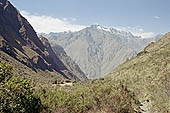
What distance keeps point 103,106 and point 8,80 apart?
87.4 feet

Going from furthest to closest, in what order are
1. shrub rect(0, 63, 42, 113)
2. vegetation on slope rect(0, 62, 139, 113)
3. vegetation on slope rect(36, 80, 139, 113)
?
vegetation on slope rect(36, 80, 139, 113), vegetation on slope rect(0, 62, 139, 113), shrub rect(0, 63, 42, 113)

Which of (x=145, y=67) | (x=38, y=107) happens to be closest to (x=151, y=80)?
(x=145, y=67)

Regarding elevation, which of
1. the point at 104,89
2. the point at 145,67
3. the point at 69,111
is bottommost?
the point at 69,111

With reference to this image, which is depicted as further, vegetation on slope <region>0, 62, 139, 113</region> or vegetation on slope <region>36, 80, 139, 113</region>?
vegetation on slope <region>36, 80, 139, 113</region>

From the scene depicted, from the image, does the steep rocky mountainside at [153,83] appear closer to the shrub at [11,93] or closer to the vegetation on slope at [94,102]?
the vegetation on slope at [94,102]

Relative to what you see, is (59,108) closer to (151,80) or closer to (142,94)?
(142,94)

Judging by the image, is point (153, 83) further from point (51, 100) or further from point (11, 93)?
point (11, 93)

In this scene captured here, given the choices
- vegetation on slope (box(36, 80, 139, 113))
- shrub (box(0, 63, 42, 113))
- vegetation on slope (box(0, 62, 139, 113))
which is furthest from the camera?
vegetation on slope (box(36, 80, 139, 113))

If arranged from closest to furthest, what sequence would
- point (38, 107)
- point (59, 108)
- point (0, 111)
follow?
point (0, 111) < point (38, 107) < point (59, 108)

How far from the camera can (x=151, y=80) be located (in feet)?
228

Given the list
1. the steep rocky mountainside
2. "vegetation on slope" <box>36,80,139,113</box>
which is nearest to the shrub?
"vegetation on slope" <box>36,80,139,113</box>

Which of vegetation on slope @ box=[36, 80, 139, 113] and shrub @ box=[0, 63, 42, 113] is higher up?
shrub @ box=[0, 63, 42, 113]

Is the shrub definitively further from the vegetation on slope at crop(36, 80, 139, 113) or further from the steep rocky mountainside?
the steep rocky mountainside

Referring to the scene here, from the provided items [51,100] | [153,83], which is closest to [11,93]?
[51,100]
